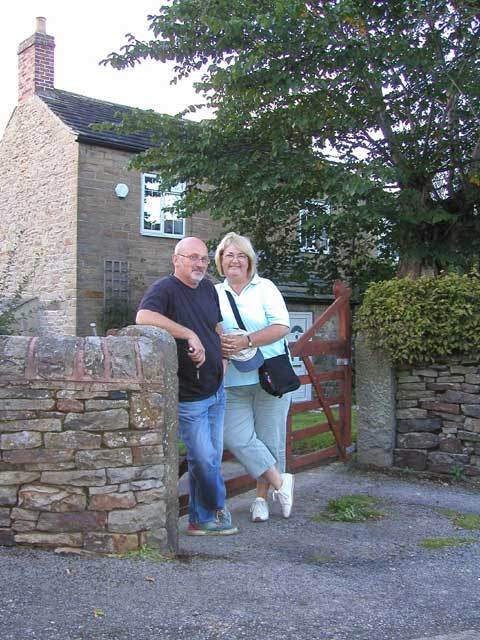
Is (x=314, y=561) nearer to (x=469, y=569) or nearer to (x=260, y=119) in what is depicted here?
(x=469, y=569)

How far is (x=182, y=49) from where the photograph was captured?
30.2 ft

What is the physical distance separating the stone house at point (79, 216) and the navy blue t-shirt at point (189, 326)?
31.1 feet

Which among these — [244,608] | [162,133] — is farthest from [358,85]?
[244,608]

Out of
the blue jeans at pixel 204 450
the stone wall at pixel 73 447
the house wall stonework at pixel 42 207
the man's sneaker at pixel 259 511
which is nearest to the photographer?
the stone wall at pixel 73 447

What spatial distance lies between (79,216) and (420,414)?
9484 millimetres

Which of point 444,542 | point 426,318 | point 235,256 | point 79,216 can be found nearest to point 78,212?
point 79,216

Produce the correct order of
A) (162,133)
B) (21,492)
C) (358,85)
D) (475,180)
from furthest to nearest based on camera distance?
(162,133), (358,85), (475,180), (21,492)

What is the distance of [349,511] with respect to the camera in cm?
555

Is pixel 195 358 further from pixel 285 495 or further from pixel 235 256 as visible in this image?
pixel 285 495

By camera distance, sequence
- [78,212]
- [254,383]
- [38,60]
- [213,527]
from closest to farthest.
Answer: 1. [213,527]
2. [254,383]
3. [78,212]
4. [38,60]

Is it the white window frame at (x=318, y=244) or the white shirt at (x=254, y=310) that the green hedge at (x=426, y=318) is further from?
the white window frame at (x=318, y=244)

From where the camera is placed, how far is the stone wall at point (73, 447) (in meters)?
4.09

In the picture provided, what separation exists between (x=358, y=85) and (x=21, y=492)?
690 centimetres

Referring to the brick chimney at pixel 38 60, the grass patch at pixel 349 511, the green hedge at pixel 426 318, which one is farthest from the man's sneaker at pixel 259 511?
the brick chimney at pixel 38 60
